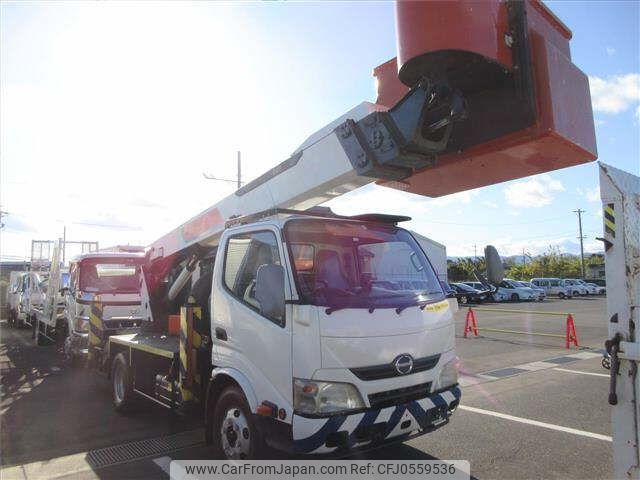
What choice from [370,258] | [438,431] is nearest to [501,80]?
[370,258]

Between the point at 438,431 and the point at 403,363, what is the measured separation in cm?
227

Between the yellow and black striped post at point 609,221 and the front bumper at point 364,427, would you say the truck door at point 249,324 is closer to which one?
the front bumper at point 364,427

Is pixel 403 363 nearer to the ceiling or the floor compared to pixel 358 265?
nearer to the floor

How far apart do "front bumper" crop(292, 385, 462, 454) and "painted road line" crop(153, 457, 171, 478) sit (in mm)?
1865

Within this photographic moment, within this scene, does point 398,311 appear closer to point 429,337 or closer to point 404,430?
point 429,337

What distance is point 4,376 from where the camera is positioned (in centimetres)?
922

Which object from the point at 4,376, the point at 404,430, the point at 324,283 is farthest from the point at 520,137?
the point at 4,376

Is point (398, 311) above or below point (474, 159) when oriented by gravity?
below

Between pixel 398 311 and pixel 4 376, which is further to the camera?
pixel 4 376

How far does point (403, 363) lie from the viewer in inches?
145

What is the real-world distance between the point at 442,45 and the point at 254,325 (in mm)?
2550

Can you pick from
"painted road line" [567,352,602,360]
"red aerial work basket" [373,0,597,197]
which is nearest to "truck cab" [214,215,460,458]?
"red aerial work basket" [373,0,597,197]

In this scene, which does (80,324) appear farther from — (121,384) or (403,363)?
(403,363)

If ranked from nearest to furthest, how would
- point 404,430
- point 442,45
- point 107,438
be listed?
point 442,45 < point 404,430 < point 107,438
